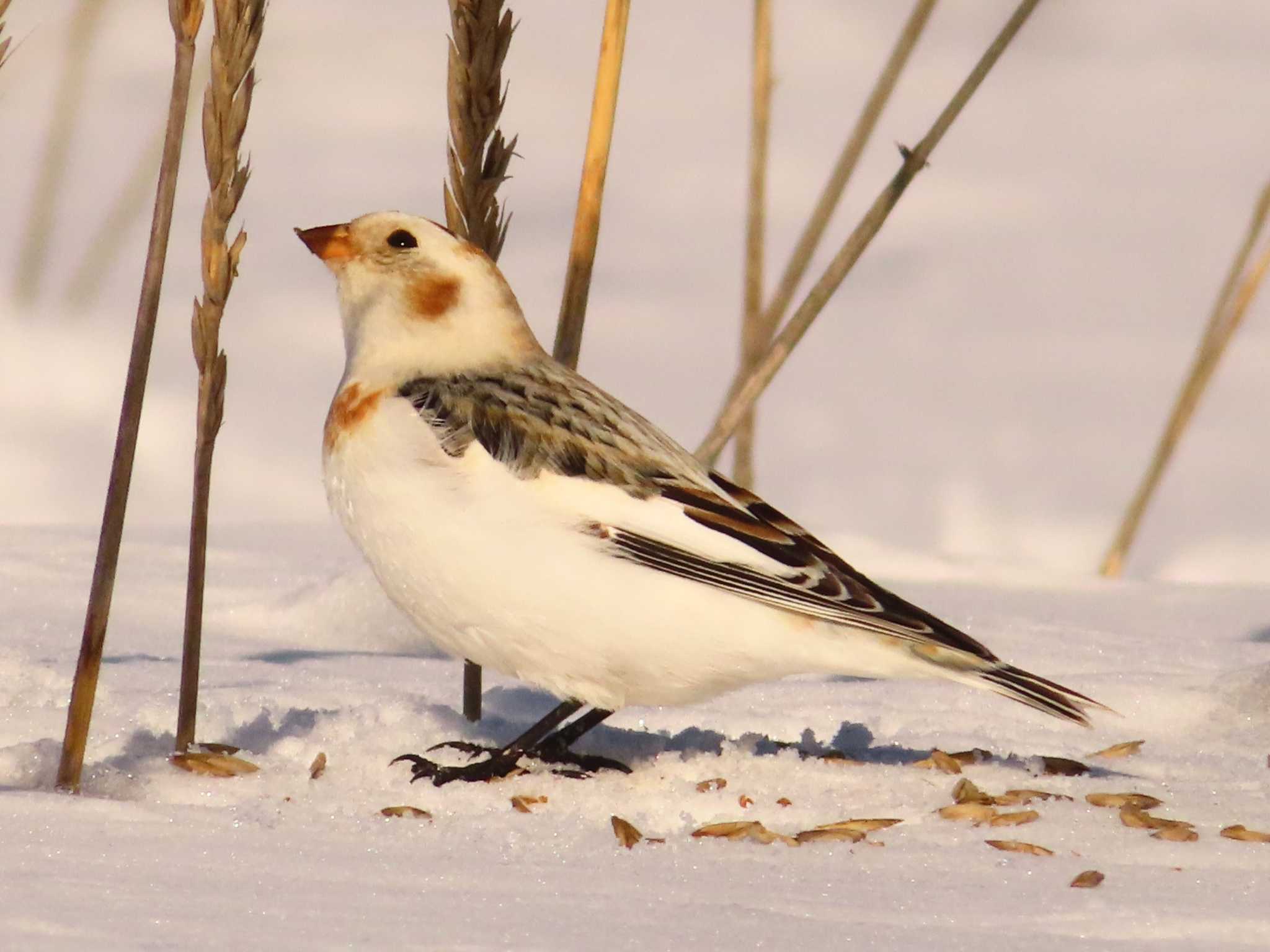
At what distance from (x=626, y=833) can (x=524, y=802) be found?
0.25 meters

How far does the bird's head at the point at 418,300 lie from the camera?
3.06 metres

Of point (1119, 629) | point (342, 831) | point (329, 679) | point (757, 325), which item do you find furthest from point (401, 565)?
point (1119, 629)

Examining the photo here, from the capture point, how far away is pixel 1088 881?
228 cm

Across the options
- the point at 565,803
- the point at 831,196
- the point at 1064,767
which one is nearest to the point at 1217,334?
the point at 831,196

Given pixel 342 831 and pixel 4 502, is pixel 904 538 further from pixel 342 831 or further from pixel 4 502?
pixel 342 831

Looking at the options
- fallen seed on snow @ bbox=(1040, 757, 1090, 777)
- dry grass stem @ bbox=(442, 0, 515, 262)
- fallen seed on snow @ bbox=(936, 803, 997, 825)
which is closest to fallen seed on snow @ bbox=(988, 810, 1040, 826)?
fallen seed on snow @ bbox=(936, 803, 997, 825)

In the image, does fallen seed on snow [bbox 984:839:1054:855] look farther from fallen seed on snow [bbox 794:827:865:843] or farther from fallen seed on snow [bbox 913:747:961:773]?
fallen seed on snow [bbox 913:747:961:773]

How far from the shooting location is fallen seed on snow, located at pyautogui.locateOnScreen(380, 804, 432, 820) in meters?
2.61

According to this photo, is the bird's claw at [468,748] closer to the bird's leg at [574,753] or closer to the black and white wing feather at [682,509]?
the bird's leg at [574,753]

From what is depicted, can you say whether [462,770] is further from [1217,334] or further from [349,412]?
[1217,334]

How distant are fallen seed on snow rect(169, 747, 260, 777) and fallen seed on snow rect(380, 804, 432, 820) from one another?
274mm

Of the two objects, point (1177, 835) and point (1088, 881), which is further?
point (1177, 835)

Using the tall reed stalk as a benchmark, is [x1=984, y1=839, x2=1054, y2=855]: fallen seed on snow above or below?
below

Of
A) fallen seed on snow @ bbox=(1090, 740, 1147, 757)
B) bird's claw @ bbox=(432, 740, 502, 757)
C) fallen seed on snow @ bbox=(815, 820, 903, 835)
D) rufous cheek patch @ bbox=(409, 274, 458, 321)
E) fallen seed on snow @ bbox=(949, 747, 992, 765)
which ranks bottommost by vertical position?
fallen seed on snow @ bbox=(815, 820, 903, 835)
